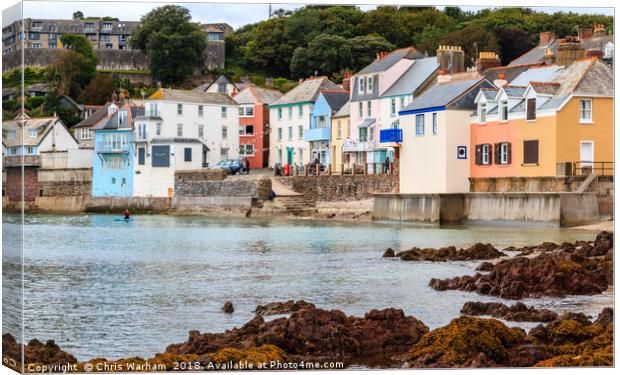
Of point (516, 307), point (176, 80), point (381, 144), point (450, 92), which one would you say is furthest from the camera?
point (450, 92)

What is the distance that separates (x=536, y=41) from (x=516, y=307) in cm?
343

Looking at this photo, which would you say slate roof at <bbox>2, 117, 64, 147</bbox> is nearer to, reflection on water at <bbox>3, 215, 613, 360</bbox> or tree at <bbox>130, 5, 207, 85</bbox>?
reflection on water at <bbox>3, 215, 613, 360</bbox>

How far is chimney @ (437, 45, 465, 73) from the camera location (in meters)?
15.2

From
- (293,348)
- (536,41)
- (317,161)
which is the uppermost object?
(536,41)

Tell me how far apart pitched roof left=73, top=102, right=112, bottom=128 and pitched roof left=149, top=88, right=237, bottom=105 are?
591 mm

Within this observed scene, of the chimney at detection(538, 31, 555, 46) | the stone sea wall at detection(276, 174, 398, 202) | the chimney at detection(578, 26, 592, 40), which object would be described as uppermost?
the chimney at detection(538, 31, 555, 46)

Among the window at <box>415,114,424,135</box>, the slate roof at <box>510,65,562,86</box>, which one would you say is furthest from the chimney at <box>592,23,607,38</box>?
the window at <box>415,114,424,135</box>

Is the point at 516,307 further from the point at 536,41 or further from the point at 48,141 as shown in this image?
the point at 48,141

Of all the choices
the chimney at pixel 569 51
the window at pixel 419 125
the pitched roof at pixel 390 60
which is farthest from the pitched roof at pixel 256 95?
the window at pixel 419 125

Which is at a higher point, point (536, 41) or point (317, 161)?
point (536, 41)

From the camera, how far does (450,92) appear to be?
70.8 ft

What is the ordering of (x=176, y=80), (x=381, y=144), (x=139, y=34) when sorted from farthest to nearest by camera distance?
(x=381, y=144), (x=176, y=80), (x=139, y=34)

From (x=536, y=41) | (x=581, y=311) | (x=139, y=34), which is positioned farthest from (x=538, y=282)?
(x=139, y=34)

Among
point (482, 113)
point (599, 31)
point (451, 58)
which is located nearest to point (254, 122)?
point (451, 58)
